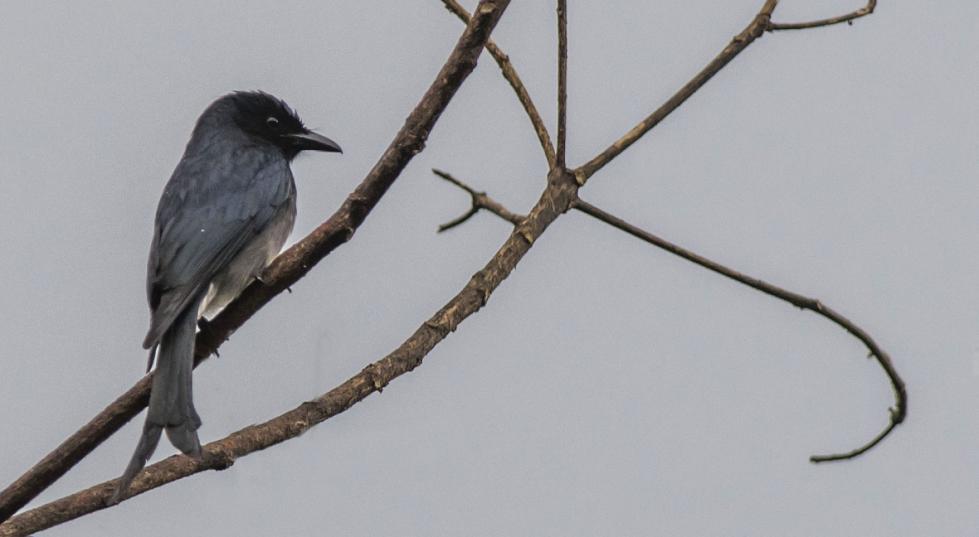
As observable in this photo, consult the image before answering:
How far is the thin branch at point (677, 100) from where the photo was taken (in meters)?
3.75

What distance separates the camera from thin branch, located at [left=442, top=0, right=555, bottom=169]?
3867 mm

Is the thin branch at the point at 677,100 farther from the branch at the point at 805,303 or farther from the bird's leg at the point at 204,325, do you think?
the bird's leg at the point at 204,325

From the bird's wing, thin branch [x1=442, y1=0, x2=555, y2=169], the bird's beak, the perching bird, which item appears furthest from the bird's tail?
the bird's beak

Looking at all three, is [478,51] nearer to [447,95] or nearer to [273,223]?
[447,95]

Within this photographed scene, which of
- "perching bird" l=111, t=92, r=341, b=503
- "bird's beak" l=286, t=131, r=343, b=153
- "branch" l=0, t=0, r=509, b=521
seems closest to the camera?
"branch" l=0, t=0, r=509, b=521

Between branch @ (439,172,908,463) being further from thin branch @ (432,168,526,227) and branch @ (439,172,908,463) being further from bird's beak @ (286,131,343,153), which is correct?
bird's beak @ (286,131,343,153)

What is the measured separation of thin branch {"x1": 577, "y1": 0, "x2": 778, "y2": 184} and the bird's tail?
140cm

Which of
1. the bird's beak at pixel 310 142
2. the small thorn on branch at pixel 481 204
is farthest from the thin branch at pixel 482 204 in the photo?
the bird's beak at pixel 310 142

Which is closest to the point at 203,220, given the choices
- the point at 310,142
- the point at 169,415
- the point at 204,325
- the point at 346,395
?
the point at 204,325

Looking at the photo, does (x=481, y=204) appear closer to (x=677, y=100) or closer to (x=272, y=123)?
(x=677, y=100)

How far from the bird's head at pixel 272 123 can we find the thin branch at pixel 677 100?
109 inches

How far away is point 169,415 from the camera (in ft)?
12.5

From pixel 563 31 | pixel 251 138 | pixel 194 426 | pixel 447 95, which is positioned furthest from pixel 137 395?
pixel 251 138

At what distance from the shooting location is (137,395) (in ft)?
13.0
